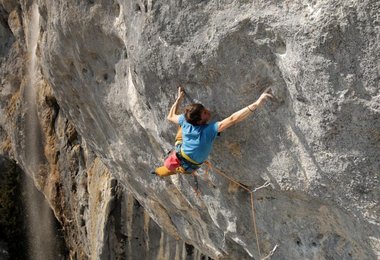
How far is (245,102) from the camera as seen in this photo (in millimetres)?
4008

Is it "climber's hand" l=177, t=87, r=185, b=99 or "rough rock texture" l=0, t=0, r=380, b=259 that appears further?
"climber's hand" l=177, t=87, r=185, b=99

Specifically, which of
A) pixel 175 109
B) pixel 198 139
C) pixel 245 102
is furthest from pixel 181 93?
pixel 245 102

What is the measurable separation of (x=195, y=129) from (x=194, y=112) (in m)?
0.17

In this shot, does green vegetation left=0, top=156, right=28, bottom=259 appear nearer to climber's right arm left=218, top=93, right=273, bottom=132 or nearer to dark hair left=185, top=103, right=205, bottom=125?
dark hair left=185, top=103, right=205, bottom=125

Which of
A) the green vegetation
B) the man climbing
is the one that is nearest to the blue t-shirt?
the man climbing

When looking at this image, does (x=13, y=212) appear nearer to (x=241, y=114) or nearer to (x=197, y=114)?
(x=197, y=114)

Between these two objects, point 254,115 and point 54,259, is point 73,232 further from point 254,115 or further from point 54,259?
point 254,115

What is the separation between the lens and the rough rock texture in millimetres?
3312

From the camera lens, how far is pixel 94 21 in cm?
539

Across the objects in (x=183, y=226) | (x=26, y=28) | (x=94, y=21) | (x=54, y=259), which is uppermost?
(x=26, y=28)

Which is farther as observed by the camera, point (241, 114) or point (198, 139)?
point (198, 139)

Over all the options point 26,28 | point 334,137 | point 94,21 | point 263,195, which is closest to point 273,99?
point 334,137

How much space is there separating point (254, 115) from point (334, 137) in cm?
75

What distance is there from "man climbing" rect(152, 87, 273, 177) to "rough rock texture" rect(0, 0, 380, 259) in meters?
0.15
